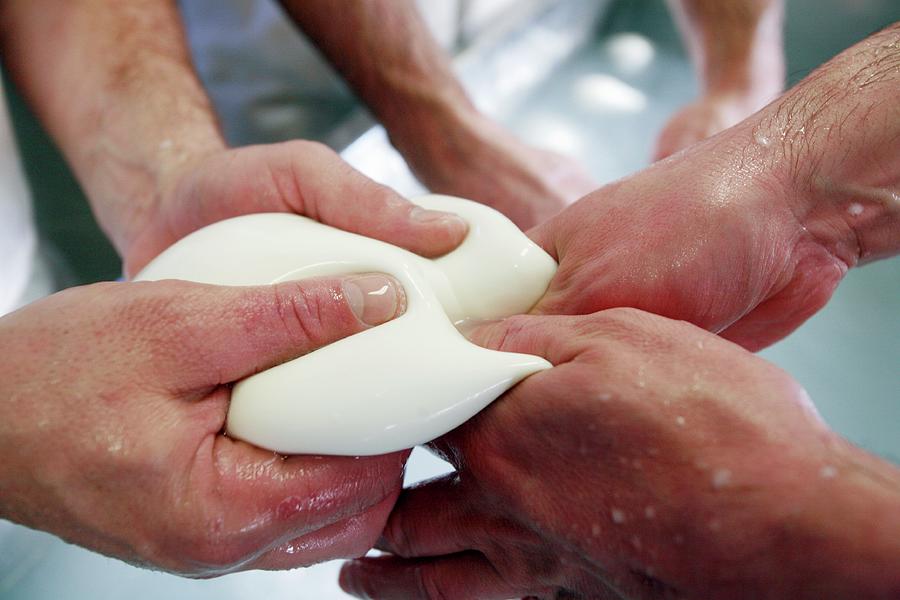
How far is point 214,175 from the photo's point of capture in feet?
2.78

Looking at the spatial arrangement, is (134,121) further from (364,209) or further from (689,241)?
(689,241)

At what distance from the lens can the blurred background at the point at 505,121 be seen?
0.93 meters

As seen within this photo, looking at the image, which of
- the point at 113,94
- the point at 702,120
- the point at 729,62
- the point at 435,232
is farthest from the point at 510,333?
the point at 729,62

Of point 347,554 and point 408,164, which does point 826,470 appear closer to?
point 347,554

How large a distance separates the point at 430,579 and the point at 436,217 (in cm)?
40

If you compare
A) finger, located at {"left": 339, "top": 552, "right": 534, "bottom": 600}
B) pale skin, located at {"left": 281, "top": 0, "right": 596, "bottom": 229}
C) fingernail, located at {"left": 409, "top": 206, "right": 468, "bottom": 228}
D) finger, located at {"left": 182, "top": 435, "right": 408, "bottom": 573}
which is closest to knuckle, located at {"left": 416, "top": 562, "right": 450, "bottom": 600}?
finger, located at {"left": 339, "top": 552, "right": 534, "bottom": 600}

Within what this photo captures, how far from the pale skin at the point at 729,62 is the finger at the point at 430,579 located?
0.92 m

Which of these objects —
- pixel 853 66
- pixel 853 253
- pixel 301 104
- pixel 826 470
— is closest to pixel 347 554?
pixel 826 470

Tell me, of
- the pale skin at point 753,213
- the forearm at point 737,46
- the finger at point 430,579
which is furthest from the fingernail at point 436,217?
the forearm at point 737,46

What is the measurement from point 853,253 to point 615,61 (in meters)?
1.26

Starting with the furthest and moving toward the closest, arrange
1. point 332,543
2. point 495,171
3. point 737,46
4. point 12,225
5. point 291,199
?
point 737,46 → point 495,171 → point 12,225 → point 291,199 → point 332,543

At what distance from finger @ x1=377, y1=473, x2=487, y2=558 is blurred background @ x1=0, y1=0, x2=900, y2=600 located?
308mm

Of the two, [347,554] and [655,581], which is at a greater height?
[655,581]

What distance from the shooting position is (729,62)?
1423 millimetres
